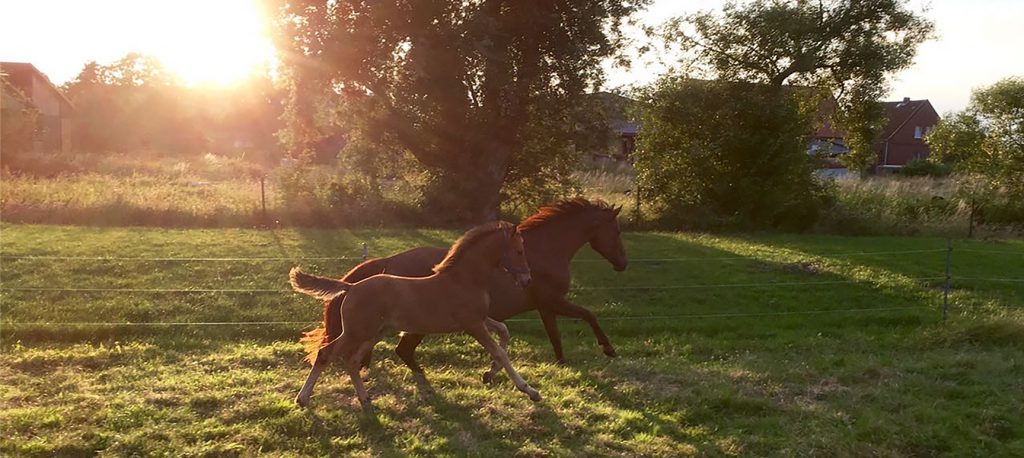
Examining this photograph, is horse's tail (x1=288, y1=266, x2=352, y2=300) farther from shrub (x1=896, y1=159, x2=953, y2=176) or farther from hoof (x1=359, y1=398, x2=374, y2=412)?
shrub (x1=896, y1=159, x2=953, y2=176)

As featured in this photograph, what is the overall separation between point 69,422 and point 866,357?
25.0ft

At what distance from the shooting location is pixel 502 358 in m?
5.86

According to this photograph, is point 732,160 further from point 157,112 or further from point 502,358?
point 157,112

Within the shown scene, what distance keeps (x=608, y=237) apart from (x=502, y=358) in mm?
2666

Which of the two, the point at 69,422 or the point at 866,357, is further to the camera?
the point at 866,357

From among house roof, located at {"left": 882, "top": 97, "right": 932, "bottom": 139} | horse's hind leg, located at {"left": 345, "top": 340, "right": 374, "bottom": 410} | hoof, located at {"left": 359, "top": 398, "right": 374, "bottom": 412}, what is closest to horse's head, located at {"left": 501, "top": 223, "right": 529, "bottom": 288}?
horse's hind leg, located at {"left": 345, "top": 340, "right": 374, "bottom": 410}

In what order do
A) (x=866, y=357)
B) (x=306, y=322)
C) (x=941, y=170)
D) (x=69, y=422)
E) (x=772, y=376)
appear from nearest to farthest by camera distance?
1. (x=69, y=422)
2. (x=772, y=376)
3. (x=866, y=357)
4. (x=306, y=322)
5. (x=941, y=170)

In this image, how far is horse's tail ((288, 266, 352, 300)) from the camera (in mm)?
5824

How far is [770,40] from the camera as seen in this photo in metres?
18.9

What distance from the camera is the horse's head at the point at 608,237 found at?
7.90 metres

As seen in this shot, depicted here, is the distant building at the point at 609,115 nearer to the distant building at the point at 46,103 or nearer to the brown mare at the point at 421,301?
the brown mare at the point at 421,301

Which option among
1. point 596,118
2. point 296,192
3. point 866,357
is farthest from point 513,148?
point 866,357

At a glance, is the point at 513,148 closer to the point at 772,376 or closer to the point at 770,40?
the point at 770,40

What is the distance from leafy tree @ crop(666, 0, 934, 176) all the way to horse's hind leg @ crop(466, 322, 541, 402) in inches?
622
